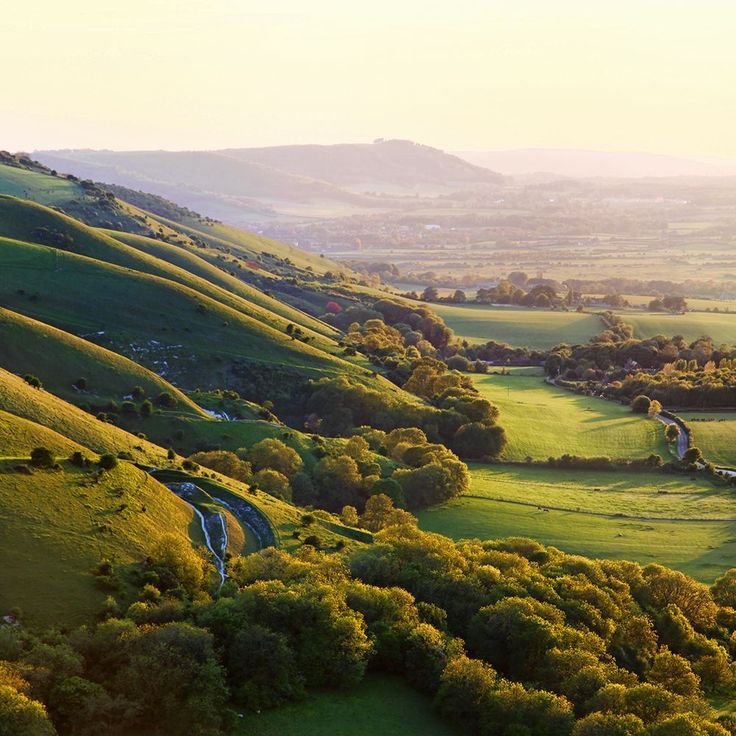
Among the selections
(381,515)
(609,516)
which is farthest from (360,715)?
(609,516)

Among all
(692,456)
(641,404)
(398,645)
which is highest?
(641,404)

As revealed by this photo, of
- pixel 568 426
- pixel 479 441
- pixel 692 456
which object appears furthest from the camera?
pixel 568 426

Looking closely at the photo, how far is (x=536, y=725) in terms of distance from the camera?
52688mm

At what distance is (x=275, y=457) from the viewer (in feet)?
352

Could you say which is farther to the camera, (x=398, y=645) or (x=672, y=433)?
(x=672, y=433)

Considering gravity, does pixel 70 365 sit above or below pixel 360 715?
above

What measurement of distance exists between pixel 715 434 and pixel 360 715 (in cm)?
11012

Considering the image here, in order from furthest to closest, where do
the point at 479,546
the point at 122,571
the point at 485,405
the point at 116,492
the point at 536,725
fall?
the point at 485,405
the point at 479,546
the point at 116,492
the point at 122,571
the point at 536,725

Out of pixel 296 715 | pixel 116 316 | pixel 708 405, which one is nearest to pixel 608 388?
pixel 708 405

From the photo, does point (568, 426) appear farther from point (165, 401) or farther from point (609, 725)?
point (609, 725)

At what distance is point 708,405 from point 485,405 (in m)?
49.6

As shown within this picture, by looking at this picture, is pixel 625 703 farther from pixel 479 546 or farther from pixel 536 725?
pixel 479 546

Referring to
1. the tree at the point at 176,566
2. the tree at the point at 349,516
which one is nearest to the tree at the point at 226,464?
the tree at the point at 349,516

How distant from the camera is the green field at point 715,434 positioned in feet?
453
